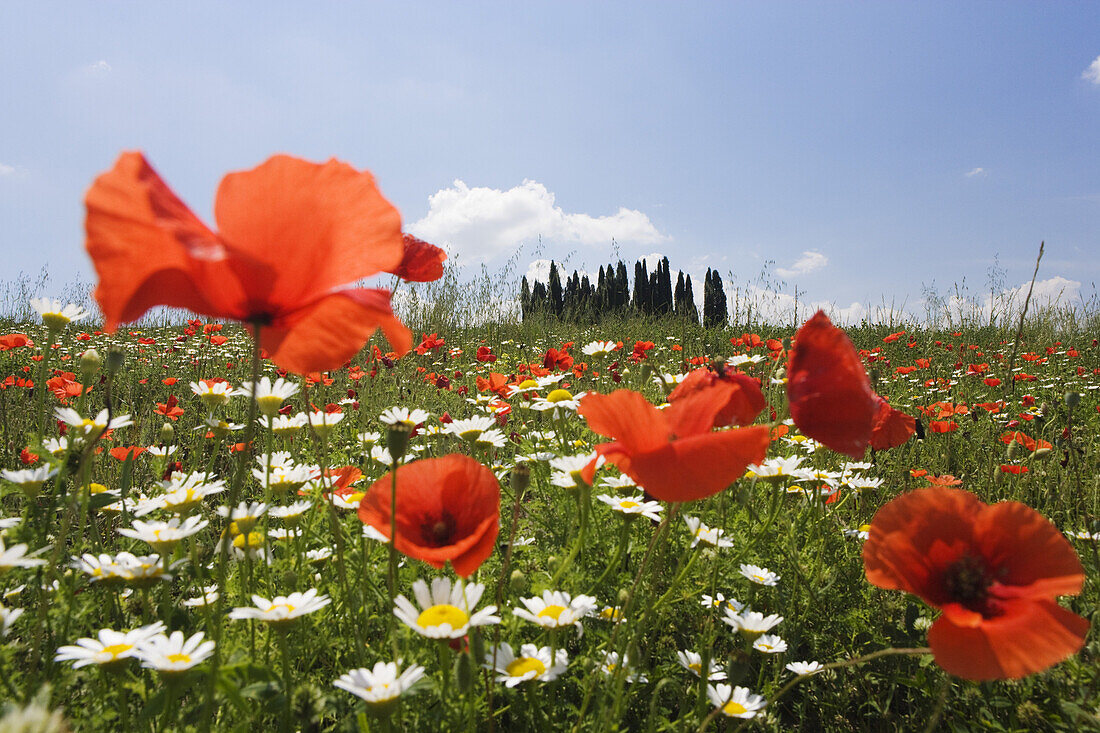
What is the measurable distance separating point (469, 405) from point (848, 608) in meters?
2.80

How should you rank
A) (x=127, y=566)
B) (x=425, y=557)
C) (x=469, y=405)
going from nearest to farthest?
(x=425, y=557), (x=127, y=566), (x=469, y=405)

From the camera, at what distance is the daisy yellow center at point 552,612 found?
3.64 ft

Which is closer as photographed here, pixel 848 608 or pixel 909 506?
pixel 909 506

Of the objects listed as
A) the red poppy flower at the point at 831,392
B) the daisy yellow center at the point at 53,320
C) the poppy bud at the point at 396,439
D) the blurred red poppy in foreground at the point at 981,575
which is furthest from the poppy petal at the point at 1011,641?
the daisy yellow center at the point at 53,320

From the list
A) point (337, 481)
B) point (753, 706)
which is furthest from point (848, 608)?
point (337, 481)

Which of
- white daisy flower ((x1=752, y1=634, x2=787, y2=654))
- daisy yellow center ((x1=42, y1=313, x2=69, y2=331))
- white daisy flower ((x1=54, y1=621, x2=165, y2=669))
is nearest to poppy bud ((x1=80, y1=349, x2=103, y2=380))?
daisy yellow center ((x1=42, y1=313, x2=69, y2=331))

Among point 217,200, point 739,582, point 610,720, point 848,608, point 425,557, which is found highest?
point 217,200

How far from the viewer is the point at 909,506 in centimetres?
83

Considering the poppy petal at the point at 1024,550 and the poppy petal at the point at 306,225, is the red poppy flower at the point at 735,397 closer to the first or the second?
the poppy petal at the point at 1024,550

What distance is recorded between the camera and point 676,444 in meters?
0.73

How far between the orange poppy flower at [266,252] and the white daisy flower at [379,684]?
17.5 inches

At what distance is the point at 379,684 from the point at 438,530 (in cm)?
23

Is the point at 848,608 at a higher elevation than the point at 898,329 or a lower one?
lower

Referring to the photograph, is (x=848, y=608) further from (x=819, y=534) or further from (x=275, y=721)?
(x=275, y=721)
